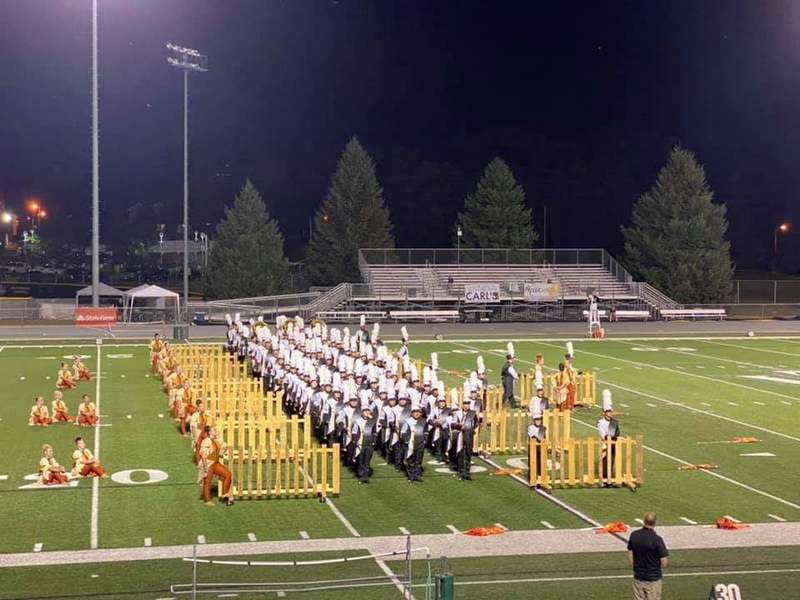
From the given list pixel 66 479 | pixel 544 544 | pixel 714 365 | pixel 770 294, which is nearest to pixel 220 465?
pixel 66 479

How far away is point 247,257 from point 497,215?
16999mm

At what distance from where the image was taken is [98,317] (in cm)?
4722

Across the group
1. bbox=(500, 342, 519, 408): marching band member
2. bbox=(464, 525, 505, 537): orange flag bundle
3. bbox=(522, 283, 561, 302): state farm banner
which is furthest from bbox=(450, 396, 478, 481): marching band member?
bbox=(522, 283, 561, 302): state farm banner

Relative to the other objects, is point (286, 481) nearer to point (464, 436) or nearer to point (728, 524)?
point (464, 436)

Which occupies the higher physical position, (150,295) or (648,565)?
(150,295)

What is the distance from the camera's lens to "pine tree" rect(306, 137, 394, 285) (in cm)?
7406

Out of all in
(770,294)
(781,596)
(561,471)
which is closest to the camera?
(781,596)

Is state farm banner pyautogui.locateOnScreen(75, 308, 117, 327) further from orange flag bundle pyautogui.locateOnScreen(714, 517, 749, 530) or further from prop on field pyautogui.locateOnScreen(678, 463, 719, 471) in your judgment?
orange flag bundle pyautogui.locateOnScreen(714, 517, 749, 530)

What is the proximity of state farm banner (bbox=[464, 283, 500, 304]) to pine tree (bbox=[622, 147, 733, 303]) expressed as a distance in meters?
15.7

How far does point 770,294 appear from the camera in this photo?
7725 centimetres

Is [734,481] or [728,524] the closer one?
[728,524]

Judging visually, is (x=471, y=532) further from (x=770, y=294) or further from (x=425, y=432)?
(x=770, y=294)

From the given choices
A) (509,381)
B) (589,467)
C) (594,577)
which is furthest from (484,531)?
(509,381)

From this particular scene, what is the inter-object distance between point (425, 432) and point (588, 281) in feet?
152
